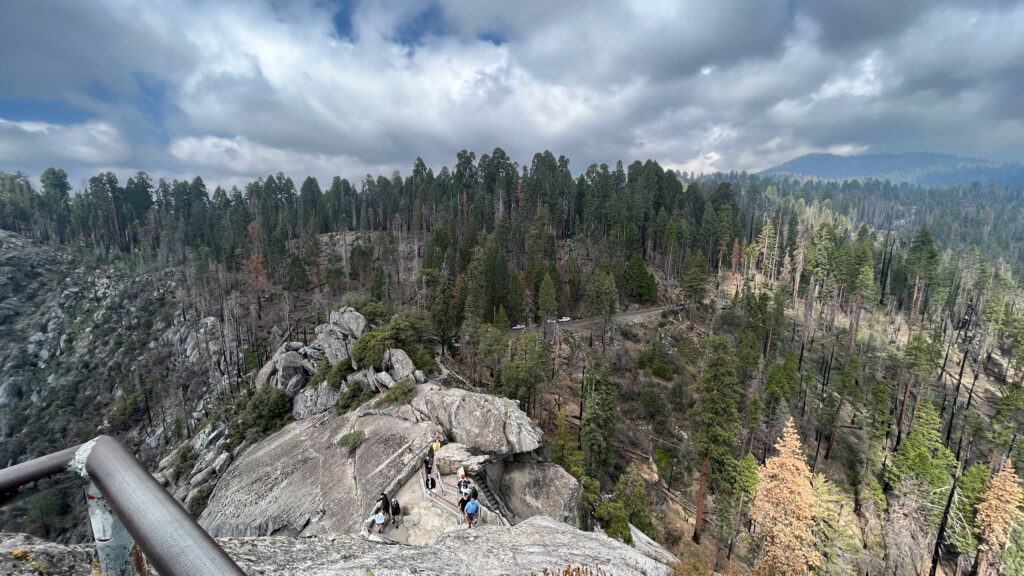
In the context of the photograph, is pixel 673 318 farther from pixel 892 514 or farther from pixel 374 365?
pixel 374 365

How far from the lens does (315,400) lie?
1346 inches

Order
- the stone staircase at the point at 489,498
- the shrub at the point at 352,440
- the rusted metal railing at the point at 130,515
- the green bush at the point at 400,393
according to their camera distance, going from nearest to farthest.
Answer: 1. the rusted metal railing at the point at 130,515
2. the stone staircase at the point at 489,498
3. the shrub at the point at 352,440
4. the green bush at the point at 400,393

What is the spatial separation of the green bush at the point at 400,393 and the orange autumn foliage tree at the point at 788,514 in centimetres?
2229

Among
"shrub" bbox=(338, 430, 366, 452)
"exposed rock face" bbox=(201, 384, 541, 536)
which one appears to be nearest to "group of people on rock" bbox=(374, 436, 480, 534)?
"exposed rock face" bbox=(201, 384, 541, 536)

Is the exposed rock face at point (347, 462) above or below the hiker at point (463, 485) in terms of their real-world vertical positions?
below

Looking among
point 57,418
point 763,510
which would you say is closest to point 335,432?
point 763,510

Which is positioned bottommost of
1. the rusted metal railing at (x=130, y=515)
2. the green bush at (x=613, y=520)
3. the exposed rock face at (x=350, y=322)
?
the green bush at (x=613, y=520)

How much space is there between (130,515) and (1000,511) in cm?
4458

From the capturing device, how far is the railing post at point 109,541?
7.36 ft

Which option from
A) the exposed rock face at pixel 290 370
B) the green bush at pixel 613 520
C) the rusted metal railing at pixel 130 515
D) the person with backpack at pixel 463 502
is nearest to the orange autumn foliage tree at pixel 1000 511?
the green bush at pixel 613 520

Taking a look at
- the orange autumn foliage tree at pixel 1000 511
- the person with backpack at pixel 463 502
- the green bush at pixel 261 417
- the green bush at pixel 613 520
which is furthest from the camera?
the green bush at pixel 261 417

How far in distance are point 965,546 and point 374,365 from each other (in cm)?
4698

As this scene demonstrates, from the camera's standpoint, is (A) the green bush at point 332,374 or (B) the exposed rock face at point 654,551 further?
(A) the green bush at point 332,374

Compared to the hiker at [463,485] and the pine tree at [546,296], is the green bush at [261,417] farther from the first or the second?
the pine tree at [546,296]
